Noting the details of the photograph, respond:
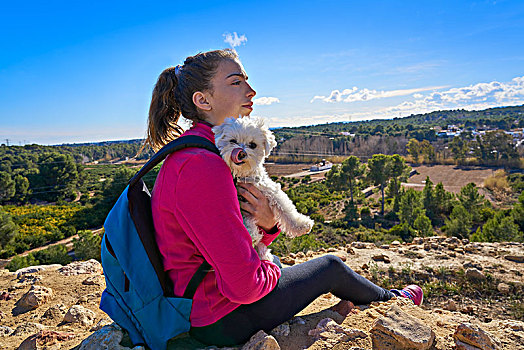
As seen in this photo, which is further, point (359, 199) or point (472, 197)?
point (359, 199)

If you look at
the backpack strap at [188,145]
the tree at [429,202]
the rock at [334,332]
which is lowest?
the tree at [429,202]

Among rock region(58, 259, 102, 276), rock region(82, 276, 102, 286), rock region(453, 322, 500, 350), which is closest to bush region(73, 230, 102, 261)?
rock region(58, 259, 102, 276)

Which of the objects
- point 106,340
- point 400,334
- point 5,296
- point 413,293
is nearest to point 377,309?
point 400,334

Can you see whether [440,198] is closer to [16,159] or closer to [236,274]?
[236,274]

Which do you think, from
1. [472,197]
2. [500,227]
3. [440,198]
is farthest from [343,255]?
[440,198]

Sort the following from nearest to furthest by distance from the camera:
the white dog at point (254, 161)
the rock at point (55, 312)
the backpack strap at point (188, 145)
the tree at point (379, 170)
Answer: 1. the backpack strap at point (188, 145)
2. the white dog at point (254, 161)
3. the rock at point (55, 312)
4. the tree at point (379, 170)

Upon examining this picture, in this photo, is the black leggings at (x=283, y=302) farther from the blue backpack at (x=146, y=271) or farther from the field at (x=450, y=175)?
the field at (x=450, y=175)

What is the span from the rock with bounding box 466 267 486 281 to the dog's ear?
447 centimetres

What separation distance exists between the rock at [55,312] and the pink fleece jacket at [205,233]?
88.5 inches

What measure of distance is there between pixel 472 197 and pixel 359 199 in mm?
12751

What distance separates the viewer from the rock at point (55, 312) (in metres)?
2.93

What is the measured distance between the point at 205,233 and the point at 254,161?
50 centimetres

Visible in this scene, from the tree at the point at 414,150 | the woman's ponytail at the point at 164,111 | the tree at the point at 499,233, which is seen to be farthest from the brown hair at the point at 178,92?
the tree at the point at 414,150

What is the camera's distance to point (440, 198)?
2284 cm
